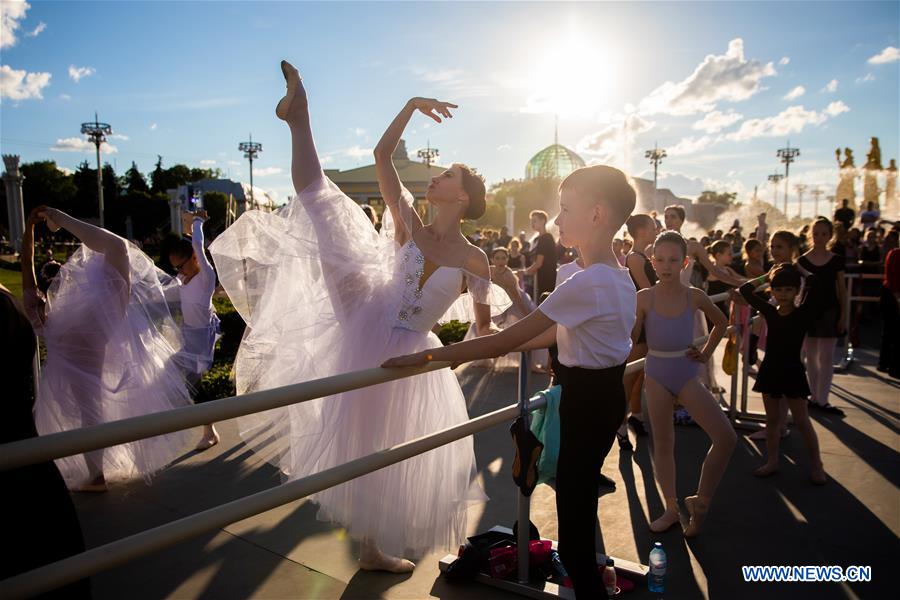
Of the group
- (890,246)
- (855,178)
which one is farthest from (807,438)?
(855,178)

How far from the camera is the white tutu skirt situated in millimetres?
3100

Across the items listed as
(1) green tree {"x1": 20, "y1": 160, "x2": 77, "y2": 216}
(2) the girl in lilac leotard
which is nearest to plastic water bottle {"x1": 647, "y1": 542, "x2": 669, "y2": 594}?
(2) the girl in lilac leotard

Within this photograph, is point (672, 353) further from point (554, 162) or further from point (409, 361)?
point (554, 162)

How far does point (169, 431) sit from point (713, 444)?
3319mm

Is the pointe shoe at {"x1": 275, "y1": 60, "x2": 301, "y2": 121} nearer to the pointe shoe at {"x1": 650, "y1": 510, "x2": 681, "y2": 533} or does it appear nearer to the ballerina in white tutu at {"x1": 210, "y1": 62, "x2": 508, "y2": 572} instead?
the ballerina in white tutu at {"x1": 210, "y1": 62, "x2": 508, "y2": 572}

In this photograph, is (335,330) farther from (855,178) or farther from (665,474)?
(855,178)

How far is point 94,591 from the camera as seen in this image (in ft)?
10.4

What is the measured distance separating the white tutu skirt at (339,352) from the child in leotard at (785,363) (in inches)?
114

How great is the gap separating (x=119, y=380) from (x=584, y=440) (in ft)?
12.6

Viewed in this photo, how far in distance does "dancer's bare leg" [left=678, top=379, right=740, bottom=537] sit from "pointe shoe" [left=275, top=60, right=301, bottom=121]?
9.70 ft

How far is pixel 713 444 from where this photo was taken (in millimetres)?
3818

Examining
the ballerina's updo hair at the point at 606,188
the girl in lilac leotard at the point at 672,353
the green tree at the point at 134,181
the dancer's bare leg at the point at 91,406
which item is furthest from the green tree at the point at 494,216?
the ballerina's updo hair at the point at 606,188

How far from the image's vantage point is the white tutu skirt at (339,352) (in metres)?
3.10

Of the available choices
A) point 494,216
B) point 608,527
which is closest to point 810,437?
point 608,527
